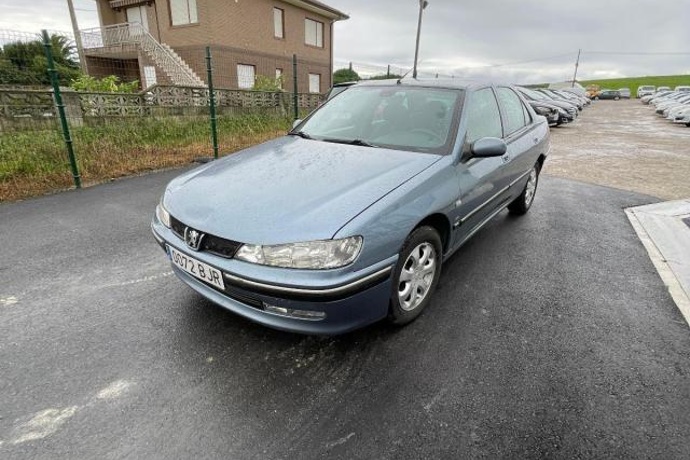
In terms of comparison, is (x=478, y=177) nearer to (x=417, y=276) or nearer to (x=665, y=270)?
(x=417, y=276)

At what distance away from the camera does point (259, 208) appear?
2.13m

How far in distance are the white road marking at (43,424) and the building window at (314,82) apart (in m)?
24.1

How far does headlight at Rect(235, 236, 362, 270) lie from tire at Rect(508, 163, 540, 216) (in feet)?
11.0

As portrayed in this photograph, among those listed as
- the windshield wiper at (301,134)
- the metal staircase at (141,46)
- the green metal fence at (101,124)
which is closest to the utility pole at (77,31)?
the metal staircase at (141,46)

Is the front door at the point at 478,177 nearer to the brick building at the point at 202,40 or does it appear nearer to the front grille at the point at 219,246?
the front grille at the point at 219,246

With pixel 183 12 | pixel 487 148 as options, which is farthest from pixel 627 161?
pixel 183 12

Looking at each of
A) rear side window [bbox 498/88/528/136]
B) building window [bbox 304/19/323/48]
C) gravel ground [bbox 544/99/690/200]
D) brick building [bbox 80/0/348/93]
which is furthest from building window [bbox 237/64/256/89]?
rear side window [bbox 498/88/528/136]

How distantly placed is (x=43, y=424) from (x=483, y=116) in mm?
3552

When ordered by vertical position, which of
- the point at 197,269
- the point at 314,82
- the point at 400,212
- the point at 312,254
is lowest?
the point at 197,269

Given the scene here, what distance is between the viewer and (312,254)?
6.27 feet

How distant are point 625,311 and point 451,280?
1241 millimetres

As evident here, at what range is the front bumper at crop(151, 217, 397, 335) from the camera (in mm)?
1918

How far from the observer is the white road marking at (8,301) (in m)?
2.79

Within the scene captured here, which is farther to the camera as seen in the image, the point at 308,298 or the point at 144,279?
the point at 144,279
